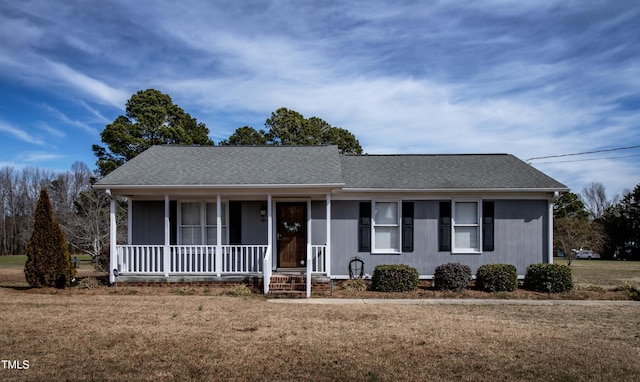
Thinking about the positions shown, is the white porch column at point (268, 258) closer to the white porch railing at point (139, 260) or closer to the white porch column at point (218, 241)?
the white porch column at point (218, 241)

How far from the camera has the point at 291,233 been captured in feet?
A: 52.5

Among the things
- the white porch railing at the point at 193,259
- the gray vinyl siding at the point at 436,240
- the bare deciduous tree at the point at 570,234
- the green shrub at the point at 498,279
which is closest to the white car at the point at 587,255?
the bare deciduous tree at the point at 570,234

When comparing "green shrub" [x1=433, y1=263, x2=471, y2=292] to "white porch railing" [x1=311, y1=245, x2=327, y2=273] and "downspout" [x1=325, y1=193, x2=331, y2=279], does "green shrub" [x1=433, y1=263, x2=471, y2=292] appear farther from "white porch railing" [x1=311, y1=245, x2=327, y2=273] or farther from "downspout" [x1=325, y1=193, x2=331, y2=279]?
"white porch railing" [x1=311, y1=245, x2=327, y2=273]

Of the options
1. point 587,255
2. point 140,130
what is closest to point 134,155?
point 140,130

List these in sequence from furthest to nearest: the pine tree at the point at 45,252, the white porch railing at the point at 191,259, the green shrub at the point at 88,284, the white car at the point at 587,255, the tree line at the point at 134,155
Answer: the white car at the point at 587,255 → the tree line at the point at 134,155 → the white porch railing at the point at 191,259 → the green shrub at the point at 88,284 → the pine tree at the point at 45,252

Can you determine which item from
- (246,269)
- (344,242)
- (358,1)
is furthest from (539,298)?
(358,1)

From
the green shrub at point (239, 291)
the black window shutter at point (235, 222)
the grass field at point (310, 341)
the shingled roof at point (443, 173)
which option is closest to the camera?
the grass field at point (310, 341)

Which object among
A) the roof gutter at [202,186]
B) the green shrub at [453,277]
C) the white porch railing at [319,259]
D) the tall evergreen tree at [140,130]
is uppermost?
the tall evergreen tree at [140,130]

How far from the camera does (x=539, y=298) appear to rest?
45.3ft

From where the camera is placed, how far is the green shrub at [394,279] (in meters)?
14.4

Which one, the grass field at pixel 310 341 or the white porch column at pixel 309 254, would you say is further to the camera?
the white porch column at pixel 309 254

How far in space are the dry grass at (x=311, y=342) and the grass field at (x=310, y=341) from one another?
2 centimetres

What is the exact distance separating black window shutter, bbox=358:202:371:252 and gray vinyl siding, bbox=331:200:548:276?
13cm

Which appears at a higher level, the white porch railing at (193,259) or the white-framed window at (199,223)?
the white-framed window at (199,223)
